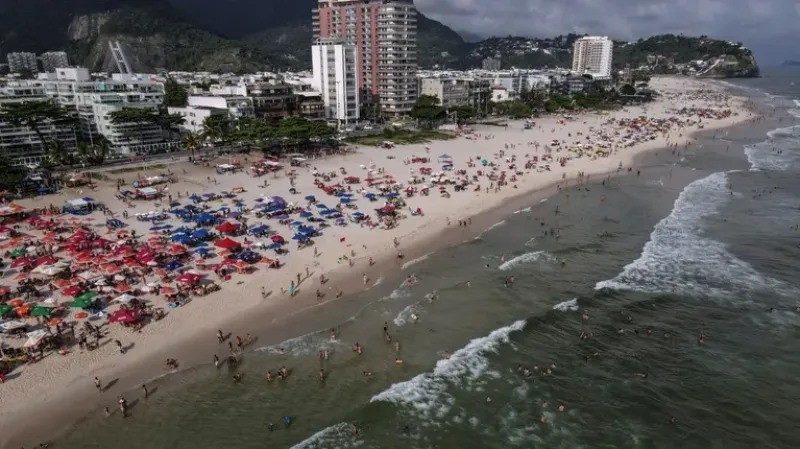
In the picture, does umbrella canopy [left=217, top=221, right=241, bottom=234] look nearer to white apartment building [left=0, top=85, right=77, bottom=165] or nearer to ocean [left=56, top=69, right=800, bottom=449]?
ocean [left=56, top=69, right=800, bottom=449]

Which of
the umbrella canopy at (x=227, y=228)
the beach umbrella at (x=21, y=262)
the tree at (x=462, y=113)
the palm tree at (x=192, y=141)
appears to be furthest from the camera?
the tree at (x=462, y=113)

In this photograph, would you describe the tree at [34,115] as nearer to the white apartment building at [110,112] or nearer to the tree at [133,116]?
the tree at [133,116]

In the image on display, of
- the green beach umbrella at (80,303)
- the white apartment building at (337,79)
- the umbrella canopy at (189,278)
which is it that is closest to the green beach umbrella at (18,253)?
the green beach umbrella at (80,303)

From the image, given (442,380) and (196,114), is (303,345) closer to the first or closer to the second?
(442,380)

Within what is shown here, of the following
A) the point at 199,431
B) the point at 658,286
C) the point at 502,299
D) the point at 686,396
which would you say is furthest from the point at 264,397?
the point at 658,286

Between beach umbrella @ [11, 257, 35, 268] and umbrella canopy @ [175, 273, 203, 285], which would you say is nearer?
umbrella canopy @ [175, 273, 203, 285]

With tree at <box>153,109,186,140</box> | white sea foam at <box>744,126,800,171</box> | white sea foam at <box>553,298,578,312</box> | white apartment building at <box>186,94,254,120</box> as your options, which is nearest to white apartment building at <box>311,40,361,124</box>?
white apartment building at <box>186,94,254,120</box>

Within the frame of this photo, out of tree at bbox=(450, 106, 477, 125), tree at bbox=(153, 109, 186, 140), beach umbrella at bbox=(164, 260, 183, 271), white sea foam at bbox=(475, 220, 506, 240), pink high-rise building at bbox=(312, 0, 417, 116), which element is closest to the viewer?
beach umbrella at bbox=(164, 260, 183, 271)

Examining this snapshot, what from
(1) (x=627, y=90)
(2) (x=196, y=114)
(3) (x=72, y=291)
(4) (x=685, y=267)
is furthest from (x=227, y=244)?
(1) (x=627, y=90)
